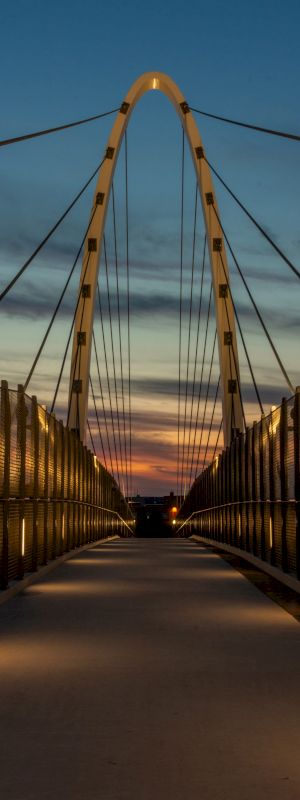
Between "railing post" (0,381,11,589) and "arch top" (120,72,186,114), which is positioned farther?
"arch top" (120,72,186,114)

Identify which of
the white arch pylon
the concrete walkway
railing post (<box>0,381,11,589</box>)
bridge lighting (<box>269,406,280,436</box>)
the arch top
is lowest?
the concrete walkway

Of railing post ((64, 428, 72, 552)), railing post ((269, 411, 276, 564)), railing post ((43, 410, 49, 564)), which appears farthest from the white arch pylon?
railing post ((269, 411, 276, 564))

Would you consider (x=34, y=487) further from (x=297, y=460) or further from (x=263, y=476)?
(x=297, y=460)

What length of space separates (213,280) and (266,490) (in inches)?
1131

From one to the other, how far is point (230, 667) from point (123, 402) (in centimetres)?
6064

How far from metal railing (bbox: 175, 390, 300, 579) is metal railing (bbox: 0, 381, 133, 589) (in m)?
3.50

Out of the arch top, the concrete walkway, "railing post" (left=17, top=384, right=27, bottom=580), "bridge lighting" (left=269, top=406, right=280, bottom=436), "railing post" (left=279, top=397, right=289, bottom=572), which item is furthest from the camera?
the arch top

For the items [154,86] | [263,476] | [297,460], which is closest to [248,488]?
[263,476]

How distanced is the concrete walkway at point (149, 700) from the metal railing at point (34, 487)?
1.57m

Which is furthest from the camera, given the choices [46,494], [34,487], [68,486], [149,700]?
[68,486]

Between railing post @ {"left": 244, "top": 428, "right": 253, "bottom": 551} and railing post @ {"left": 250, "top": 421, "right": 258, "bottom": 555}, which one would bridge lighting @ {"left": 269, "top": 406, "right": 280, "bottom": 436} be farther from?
railing post @ {"left": 244, "top": 428, "right": 253, "bottom": 551}

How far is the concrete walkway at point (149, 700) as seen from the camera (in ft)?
18.7

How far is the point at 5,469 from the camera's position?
15.8 metres

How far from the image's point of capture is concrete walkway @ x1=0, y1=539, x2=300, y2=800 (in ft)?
18.7
